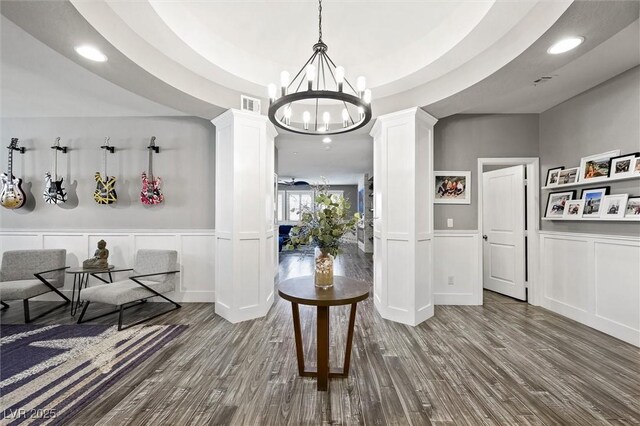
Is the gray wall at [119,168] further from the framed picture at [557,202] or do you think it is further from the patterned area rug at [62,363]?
the framed picture at [557,202]

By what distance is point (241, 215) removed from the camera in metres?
3.34

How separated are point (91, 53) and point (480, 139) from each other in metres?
4.49

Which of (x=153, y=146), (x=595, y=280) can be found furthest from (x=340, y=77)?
(x=595, y=280)

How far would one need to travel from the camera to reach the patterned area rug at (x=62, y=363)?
187 cm

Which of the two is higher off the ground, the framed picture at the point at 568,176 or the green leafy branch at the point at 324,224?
the framed picture at the point at 568,176

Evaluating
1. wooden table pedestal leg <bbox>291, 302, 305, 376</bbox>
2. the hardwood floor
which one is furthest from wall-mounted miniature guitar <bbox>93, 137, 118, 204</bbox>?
wooden table pedestal leg <bbox>291, 302, 305, 376</bbox>

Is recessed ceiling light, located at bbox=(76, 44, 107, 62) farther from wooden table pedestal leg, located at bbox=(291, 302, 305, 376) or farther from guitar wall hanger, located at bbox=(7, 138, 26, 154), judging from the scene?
guitar wall hanger, located at bbox=(7, 138, 26, 154)

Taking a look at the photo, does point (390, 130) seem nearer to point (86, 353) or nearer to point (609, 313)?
point (609, 313)

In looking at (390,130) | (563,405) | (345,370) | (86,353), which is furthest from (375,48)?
(86,353)

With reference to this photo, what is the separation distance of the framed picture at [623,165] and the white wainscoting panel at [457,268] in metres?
1.51

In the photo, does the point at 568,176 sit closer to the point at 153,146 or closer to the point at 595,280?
the point at 595,280

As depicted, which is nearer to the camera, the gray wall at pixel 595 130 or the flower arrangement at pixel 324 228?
the flower arrangement at pixel 324 228

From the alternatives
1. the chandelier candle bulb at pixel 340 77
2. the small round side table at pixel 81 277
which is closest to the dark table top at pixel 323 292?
the chandelier candle bulb at pixel 340 77

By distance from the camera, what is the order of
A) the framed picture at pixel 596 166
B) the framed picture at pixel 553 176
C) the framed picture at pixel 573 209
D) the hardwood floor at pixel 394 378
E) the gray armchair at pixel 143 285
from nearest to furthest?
the hardwood floor at pixel 394 378, the framed picture at pixel 596 166, the gray armchair at pixel 143 285, the framed picture at pixel 573 209, the framed picture at pixel 553 176
